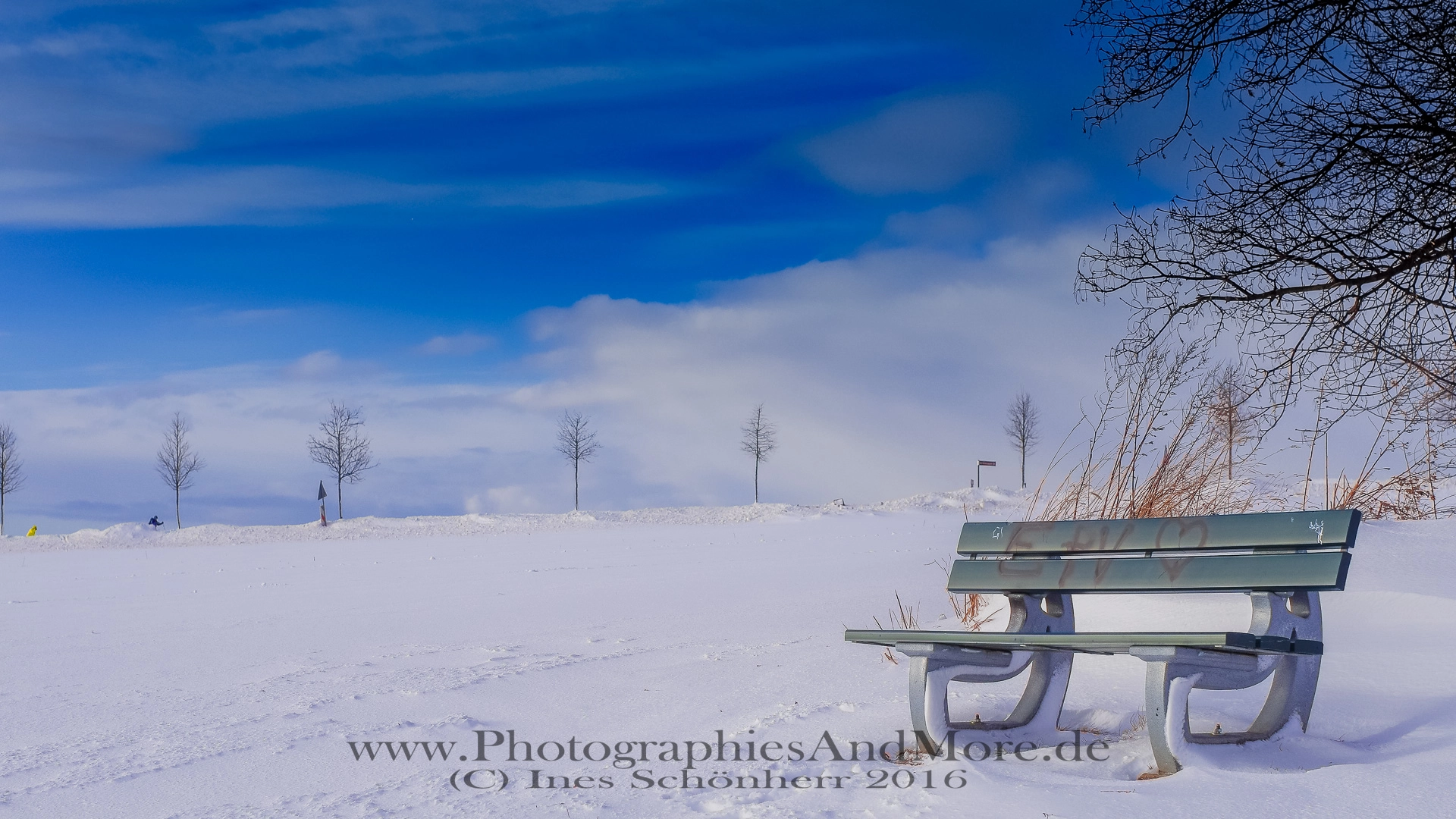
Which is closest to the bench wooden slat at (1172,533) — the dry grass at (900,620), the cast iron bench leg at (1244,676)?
the cast iron bench leg at (1244,676)

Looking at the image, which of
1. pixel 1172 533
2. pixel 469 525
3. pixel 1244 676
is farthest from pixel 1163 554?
pixel 469 525

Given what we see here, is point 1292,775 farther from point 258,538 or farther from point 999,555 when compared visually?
point 258,538


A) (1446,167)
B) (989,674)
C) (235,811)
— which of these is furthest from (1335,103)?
(235,811)

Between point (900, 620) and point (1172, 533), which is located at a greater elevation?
point (1172, 533)

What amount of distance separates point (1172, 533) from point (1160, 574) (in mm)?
160

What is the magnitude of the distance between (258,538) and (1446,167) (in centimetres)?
2008

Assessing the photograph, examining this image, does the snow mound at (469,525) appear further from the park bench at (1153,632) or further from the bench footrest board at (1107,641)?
the bench footrest board at (1107,641)

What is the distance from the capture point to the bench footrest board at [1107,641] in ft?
9.69

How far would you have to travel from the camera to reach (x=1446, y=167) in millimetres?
5203

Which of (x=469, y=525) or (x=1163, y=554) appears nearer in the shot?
(x=1163, y=554)

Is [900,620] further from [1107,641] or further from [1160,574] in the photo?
[1107,641]

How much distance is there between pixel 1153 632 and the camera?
320 cm

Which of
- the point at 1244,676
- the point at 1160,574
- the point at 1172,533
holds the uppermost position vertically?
the point at 1172,533

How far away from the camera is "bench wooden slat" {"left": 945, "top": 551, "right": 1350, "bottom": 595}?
10.9 ft
